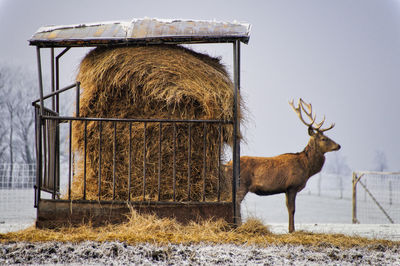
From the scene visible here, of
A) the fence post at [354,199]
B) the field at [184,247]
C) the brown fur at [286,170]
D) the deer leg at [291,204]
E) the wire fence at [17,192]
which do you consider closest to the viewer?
the field at [184,247]

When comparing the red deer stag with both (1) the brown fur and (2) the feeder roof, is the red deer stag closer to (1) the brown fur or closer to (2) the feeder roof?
(1) the brown fur

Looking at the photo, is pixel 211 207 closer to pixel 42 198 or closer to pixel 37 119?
pixel 42 198

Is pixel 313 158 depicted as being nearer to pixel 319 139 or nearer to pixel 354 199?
pixel 319 139

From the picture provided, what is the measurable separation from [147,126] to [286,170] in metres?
2.53

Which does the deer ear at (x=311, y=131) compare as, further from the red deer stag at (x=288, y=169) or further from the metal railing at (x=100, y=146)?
the metal railing at (x=100, y=146)

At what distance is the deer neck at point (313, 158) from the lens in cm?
649

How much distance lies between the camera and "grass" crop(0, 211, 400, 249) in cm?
380

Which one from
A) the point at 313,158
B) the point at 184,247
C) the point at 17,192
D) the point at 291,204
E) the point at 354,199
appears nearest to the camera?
the point at 184,247

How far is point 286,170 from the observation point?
6406 mm

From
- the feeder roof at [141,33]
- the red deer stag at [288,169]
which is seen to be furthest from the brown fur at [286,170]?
the feeder roof at [141,33]

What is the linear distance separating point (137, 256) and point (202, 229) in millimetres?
1077

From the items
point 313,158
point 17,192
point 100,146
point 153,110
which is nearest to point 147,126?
point 153,110

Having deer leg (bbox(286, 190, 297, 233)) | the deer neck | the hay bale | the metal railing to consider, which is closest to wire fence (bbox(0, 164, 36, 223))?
the metal railing

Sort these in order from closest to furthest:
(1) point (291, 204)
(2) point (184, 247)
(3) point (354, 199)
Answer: (2) point (184, 247) → (1) point (291, 204) → (3) point (354, 199)
